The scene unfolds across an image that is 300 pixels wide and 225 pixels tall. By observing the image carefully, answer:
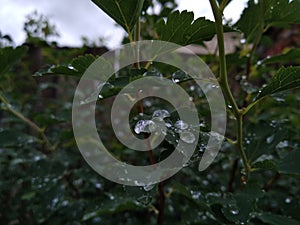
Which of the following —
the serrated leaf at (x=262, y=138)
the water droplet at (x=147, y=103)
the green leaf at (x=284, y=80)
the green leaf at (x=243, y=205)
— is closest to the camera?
the green leaf at (x=284, y=80)

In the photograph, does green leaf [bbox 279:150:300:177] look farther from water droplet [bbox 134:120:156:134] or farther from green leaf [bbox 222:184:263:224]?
water droplet [bbox 134:120:156:134]

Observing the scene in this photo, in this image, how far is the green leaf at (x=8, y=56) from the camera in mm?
694

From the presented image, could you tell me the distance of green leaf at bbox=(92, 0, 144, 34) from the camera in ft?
1.52

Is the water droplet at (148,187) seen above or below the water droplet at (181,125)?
below

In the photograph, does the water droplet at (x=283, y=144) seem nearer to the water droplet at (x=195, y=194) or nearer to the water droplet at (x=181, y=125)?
the water droplet at (x=195, y=194)

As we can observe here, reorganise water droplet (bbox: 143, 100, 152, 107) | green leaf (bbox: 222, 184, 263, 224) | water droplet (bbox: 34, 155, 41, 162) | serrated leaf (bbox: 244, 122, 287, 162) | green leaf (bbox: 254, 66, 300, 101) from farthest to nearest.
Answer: water droplet (bbox: 143, 100, 152, 107)
water droplet (bbox: 34, 155, 41, 162)
serrated leaf (bbox: 244, 122, 287, 162)
green leaf (bbox: 222, 184, 263, 224)
green leaf (bbox: 254, 66, 300, 101)

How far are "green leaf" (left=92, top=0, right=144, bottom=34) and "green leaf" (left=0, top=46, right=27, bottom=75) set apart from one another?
30 centimetres

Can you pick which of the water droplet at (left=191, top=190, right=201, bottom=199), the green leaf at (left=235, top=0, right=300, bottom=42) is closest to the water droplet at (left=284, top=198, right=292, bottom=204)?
the water droplet at (left=191, top=190, right=201, bottom=199)

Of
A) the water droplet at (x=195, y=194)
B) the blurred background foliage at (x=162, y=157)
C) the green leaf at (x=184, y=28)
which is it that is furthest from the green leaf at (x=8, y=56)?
the water droplet at (x=195, y=194)

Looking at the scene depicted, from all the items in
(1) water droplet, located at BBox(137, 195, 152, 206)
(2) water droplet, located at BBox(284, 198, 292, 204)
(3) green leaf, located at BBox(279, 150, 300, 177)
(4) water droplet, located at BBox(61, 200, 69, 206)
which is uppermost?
(3) green leaf, located at BBox(279, 150, 300, 177)

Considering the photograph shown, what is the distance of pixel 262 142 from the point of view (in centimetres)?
71

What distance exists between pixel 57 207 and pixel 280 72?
67 centimetres

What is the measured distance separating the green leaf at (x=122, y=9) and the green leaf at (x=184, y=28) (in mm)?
52

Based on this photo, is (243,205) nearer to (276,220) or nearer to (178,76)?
(276,220)
